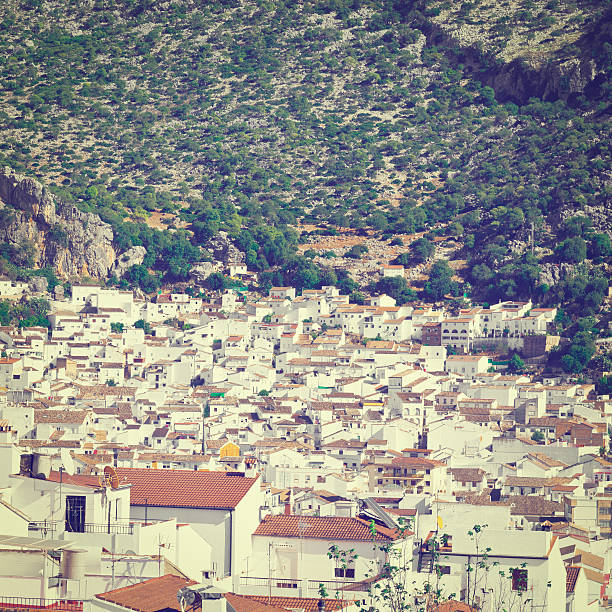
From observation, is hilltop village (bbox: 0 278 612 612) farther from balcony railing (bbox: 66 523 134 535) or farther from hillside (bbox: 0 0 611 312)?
hillside (bbox: 0 0 611 312)

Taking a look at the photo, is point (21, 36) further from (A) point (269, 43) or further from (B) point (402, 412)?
(B) point (402, 412)

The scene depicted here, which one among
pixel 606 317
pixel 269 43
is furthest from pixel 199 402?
pixel 269 43

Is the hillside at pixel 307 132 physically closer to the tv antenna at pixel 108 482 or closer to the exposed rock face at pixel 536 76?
the exposed rock face at pixel 536 76

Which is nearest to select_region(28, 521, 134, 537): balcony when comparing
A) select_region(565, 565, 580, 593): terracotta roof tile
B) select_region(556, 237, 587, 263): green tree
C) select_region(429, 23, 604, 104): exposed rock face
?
select_region(565, 565, 580, 593): terracotta roof tile

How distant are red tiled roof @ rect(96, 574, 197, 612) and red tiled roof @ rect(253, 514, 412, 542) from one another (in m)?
7.81

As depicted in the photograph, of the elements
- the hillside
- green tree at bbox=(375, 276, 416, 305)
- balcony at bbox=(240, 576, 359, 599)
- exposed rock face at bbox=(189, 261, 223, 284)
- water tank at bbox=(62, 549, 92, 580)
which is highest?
the hillside

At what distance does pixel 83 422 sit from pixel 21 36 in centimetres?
11572

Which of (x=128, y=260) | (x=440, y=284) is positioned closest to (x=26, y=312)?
(x=128, y=260)

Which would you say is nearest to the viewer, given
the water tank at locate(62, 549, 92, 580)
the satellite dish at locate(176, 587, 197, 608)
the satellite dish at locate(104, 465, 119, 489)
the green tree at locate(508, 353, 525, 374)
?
the satellite dish at locate(176, 587, 197, 608)

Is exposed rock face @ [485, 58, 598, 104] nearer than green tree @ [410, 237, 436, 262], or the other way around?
green tree @ [410, 237, 436, 262]

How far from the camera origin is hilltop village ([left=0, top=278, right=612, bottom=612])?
33.8 metres

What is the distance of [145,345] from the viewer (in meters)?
98.4

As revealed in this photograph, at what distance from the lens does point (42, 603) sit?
28.6 metres

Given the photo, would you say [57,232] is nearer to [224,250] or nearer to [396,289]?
[224,250]
